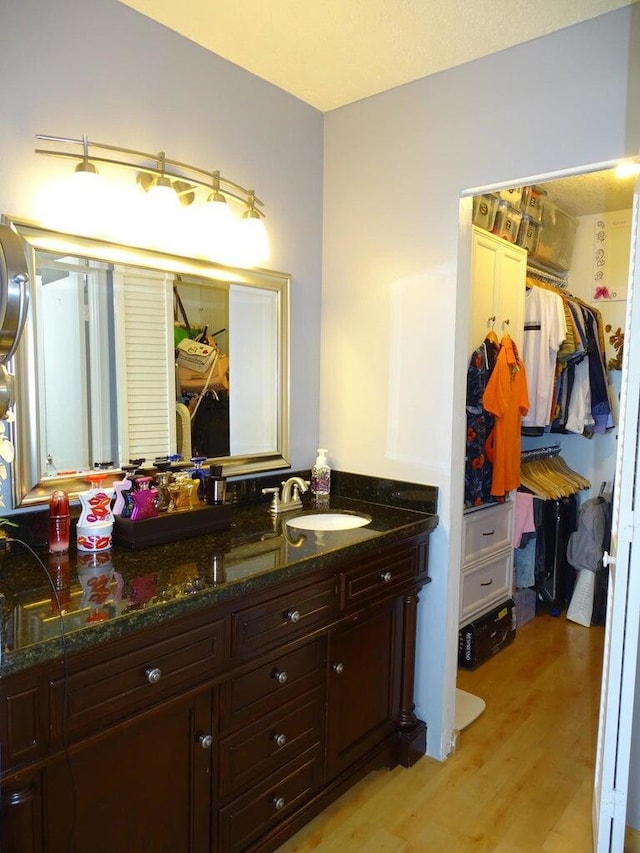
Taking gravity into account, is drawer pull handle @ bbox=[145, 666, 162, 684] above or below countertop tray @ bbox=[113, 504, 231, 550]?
below

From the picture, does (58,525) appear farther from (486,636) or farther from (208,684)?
(486,636)

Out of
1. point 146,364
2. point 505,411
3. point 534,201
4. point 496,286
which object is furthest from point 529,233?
point 146,364

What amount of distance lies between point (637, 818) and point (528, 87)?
2437 millimetres

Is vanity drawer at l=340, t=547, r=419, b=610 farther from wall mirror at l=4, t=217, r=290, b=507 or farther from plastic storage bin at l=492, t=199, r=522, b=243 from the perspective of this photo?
plastic storage bin at l=492, t=199, r=522, b=243

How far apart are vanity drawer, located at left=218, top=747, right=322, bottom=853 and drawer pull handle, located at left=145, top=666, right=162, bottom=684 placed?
20.3 inches

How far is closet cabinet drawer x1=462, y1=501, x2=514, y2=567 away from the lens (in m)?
2.87

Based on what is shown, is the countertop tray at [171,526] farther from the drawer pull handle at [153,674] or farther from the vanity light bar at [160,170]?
the vanity light bar at [160,170]

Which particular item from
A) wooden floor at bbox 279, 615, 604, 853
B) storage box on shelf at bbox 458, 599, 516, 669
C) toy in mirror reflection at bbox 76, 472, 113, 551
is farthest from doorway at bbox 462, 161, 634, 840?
toy in mirror reflection at bbox 76, 472, 113, 551

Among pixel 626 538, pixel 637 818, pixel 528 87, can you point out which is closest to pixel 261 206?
pixel 528 87

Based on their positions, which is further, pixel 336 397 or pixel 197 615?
pixel 336 397

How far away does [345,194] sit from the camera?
2.48m

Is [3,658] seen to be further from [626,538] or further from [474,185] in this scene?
[474,185]

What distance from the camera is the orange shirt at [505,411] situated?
278cm

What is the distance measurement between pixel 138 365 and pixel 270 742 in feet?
4.06
